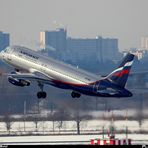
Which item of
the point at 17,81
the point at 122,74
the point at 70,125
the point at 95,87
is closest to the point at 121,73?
the point at 122,74

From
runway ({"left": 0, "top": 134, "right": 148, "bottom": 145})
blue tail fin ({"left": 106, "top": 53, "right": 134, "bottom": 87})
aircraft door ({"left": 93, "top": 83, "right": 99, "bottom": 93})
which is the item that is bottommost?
runway ({"left": 0, "top": 134, "right": 148, "bottom": 145})

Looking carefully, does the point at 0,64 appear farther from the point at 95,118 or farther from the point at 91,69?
the point at 95,118

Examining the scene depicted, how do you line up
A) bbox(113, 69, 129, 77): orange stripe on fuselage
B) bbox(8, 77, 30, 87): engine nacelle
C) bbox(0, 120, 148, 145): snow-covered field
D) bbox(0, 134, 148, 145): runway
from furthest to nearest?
bbox(8, 77, 30, 87): engine nacelle, bbox(113, 69, 129, 77): orange stripe on fuselage, bbox(0, 120, 148, 145): snow-covered field, bbox(0, 134, 148, 145): runway

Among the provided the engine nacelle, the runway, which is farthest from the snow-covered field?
the engine nacelle

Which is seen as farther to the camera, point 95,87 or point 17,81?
point 17,81

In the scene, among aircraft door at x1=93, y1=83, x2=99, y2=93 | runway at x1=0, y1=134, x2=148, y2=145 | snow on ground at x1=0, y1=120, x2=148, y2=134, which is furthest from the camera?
snow on ground at x1=0, y1=120, x2=148, y2=134

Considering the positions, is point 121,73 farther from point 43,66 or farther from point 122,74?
point 43,66

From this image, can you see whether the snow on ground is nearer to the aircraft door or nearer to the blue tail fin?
the aircraft door

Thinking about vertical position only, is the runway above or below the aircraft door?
below

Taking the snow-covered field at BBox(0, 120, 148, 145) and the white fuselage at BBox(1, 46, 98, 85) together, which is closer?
the snow-covered field at BBox(0, 120, 148, 145)

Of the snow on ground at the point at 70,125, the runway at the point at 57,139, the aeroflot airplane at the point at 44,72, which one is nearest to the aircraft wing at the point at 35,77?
the aeroflot airplane at the point at 44,72

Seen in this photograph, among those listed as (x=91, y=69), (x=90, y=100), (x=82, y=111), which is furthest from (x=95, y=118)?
(x=91, y=69)

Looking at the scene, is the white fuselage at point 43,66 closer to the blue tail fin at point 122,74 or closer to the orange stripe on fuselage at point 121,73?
the blue tail fin at point 122,74

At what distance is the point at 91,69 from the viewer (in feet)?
627
